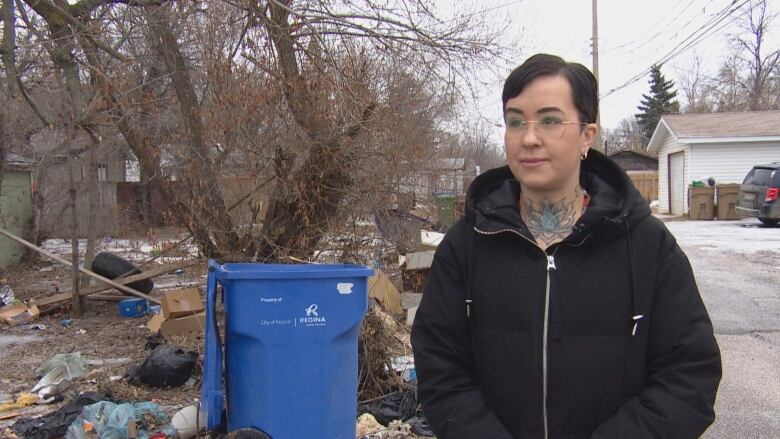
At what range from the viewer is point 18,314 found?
7.89 m

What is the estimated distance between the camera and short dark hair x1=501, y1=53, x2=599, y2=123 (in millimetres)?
1612

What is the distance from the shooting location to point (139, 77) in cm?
789

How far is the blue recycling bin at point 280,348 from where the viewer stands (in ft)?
11.6

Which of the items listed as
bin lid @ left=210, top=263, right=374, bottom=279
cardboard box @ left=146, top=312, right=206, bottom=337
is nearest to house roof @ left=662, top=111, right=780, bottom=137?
cardboard box @ left=146, top=312, right=206, bottom=337

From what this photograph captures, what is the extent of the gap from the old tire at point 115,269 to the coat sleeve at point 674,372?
25.7ft

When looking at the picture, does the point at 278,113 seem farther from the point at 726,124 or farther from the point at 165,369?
the point at 726,124

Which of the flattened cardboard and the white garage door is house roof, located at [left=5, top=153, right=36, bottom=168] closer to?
the flattened cardboard

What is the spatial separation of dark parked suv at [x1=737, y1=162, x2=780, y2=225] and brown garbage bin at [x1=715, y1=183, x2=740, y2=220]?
208cm

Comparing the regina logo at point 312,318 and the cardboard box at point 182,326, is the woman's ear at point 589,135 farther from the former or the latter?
the cardboard box at point 182,326

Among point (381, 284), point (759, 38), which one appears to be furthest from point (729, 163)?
point (759, 38)

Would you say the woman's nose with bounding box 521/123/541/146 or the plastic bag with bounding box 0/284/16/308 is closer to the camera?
the woman's nose with bounding box 521/123/541/146

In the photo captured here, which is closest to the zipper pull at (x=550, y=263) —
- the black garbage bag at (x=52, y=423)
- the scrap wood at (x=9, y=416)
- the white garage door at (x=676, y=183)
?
the black garbage bag at (x=52, y=423)

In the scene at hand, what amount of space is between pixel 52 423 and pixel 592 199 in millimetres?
3794

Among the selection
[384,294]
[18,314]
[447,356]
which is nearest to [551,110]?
[447,356]
